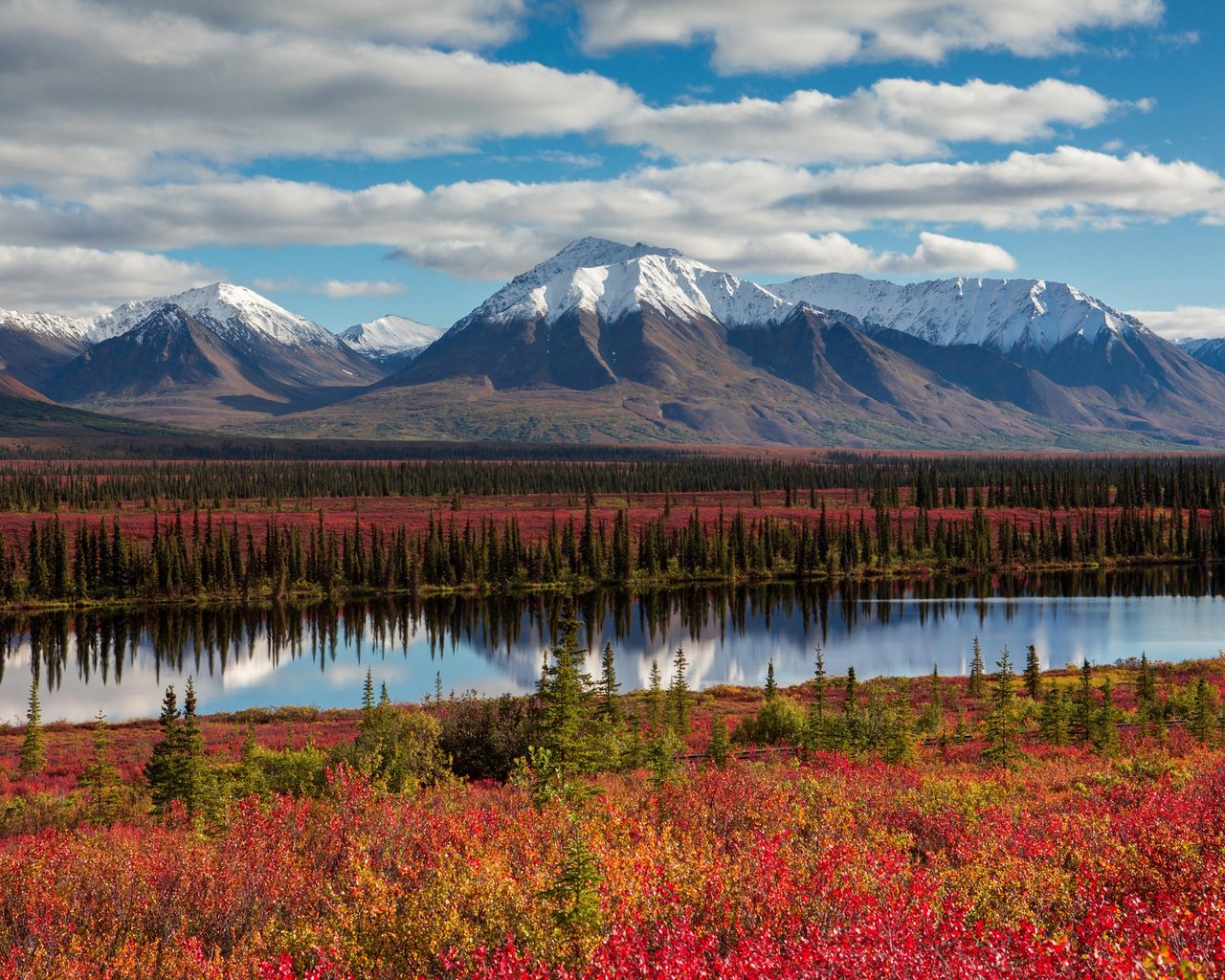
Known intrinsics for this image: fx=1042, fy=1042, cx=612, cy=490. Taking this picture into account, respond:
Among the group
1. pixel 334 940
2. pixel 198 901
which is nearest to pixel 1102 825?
pixel 334 940

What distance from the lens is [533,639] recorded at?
327 feet

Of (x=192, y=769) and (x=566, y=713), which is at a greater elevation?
(x=566, y=713)

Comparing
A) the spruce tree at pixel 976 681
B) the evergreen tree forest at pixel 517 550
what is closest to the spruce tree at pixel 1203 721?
the spruce tree at pixel 976 681

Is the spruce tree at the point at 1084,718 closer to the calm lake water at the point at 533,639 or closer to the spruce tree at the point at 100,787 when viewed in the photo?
the spruce tree at the point at 100,787

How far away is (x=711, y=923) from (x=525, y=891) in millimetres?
2390

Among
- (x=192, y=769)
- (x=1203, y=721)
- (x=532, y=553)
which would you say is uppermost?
(x=192, y=769)

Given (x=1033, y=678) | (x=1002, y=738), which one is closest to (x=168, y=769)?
(x=1002, y=738)

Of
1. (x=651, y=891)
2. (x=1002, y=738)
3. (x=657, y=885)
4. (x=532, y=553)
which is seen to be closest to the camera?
(x=651, y=891)

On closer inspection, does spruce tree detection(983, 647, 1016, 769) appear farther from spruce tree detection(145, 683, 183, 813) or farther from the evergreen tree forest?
the evergreen tree forest

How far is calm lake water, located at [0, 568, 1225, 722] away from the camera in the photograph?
3179 inches

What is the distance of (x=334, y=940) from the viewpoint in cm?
1207

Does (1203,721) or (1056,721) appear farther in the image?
(1056,721)

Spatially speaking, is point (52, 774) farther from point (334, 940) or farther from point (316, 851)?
point (334, 940)

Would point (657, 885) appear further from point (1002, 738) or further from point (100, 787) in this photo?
point (100, 787)
